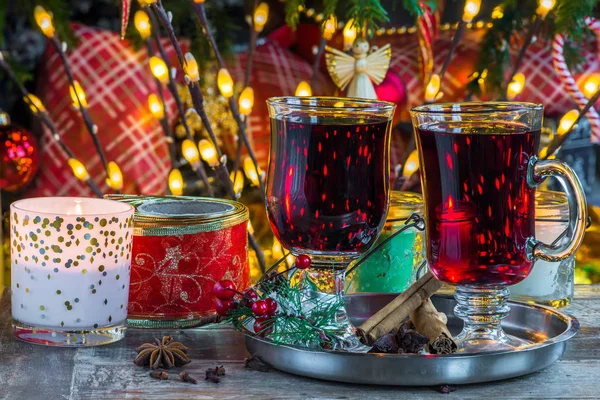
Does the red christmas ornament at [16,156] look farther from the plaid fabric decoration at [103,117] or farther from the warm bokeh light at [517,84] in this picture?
the warm bokeh light at [517,84]

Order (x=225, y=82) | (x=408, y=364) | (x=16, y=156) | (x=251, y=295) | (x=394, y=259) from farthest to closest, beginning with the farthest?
(x=16, y=156) → (x=225, y=82) → (x=394, y=259) → (x=251, y=295) → (x=408, y=364)

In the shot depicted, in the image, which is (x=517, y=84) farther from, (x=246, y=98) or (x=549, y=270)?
(x=549, y=270)

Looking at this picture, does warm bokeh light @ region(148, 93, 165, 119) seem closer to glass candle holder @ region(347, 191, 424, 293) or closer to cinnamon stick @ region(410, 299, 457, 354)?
glass candle holder @ region(347, 191, 424, 293)

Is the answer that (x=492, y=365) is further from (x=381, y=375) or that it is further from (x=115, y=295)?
(x=115, y=295)

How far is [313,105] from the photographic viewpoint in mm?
949

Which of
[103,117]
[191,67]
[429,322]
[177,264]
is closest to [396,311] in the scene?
[429,322]

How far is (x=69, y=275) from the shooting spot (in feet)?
3.03

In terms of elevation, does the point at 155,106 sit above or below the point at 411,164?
above

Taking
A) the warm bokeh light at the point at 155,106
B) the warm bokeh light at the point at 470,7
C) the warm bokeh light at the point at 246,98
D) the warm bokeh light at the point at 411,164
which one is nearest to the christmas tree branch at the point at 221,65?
the warm bokeh light at the point at 246,98

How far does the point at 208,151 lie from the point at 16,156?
0.82m

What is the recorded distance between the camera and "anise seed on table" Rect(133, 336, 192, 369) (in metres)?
0.89

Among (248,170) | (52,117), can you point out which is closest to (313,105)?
(248,170)

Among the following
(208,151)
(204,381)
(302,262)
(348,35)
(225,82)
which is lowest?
(204,381)

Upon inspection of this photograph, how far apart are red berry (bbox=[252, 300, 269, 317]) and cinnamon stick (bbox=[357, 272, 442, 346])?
0.11m
